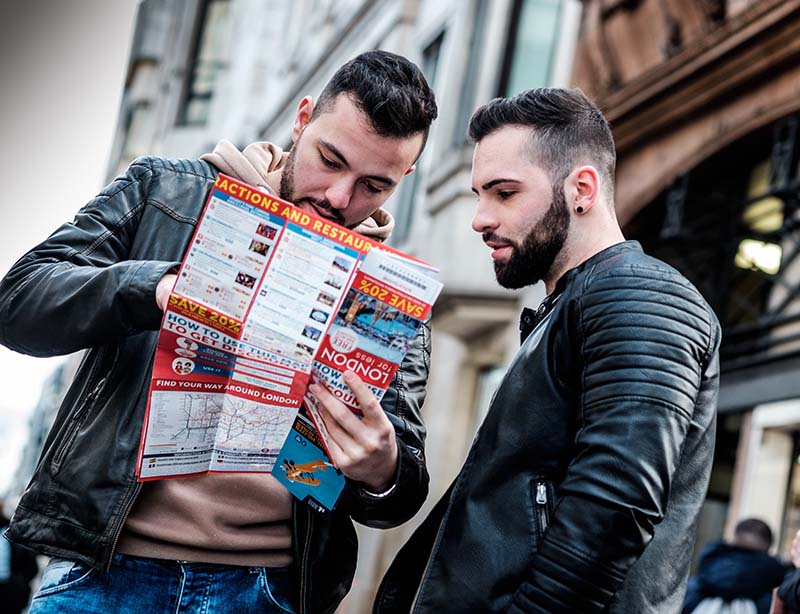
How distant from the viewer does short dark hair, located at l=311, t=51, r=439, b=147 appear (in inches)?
129

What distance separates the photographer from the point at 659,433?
8.03 ft

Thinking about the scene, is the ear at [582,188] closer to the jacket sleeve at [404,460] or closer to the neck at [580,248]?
the neck at [580,248]

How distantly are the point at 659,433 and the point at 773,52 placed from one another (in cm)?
709

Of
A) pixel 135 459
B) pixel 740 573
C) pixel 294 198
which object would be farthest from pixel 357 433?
pixel 740 573

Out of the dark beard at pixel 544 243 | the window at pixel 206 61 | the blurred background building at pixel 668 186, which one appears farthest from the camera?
the window at pixel 206 61

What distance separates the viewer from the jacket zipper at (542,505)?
2.55 metres

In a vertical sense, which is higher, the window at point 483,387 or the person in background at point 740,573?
the window at point 483,387

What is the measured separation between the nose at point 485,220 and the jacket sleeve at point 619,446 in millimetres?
505

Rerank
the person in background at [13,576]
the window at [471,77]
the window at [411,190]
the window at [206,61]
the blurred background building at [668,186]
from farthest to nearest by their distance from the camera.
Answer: the window at [206,61] < the window at [411,190] < the window at [471,77] < the person in background at [13,576] < the blurred background building at [668,186]

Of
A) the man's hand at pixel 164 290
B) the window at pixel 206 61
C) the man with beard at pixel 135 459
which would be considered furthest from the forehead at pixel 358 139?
the window at pixel 206 61

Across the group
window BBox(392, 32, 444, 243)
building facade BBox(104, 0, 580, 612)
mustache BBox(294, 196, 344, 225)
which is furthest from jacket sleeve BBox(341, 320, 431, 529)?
window BBox(392, 32, 444, 243)

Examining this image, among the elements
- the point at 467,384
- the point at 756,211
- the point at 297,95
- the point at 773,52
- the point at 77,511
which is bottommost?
the point at 77,511

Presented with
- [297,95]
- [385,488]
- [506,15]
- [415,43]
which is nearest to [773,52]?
[506,15]

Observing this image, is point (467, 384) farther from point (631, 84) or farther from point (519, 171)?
point (519, 171)
